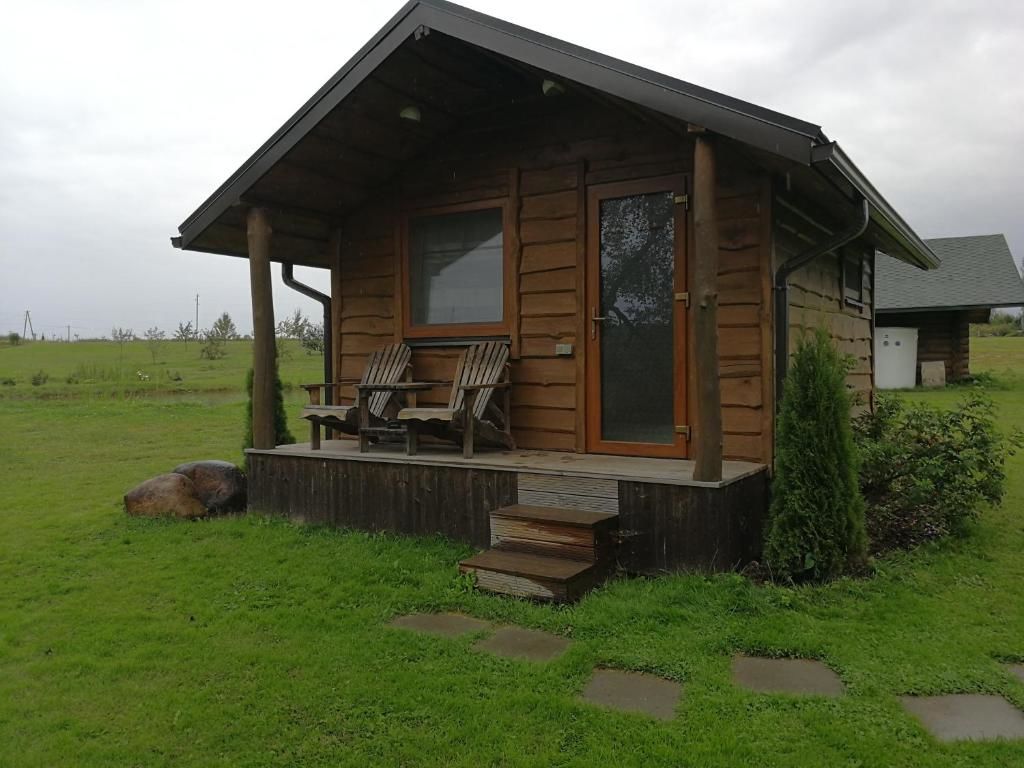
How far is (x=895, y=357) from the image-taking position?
17984 millimetres

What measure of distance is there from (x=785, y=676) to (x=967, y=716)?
1.96 feet

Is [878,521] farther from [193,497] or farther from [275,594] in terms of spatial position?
[193,497]

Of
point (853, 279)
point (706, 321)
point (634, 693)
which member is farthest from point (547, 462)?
point (853, 279)

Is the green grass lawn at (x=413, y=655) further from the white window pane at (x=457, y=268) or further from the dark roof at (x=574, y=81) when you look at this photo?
the dark roof at (x=574, y=81)

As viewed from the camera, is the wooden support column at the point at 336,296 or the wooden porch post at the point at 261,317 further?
the wooden support column at the point at 336,296

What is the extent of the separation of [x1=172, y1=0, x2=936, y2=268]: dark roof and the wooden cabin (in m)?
0.01

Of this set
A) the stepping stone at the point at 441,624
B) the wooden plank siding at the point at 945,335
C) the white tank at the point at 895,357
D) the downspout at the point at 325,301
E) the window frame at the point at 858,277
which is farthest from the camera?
the wooden plank siding at the point at 945,335

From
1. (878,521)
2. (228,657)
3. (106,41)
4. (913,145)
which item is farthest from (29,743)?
(913,145)

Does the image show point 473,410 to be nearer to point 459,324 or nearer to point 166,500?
point 459,324

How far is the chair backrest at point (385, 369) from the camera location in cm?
588

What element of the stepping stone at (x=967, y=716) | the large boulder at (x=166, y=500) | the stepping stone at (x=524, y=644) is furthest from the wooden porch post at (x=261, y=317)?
the stepping stone at (x=967, y=716)

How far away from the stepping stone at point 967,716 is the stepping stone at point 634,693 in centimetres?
81

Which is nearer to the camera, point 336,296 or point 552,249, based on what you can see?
point 552,249

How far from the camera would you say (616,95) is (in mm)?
3965
